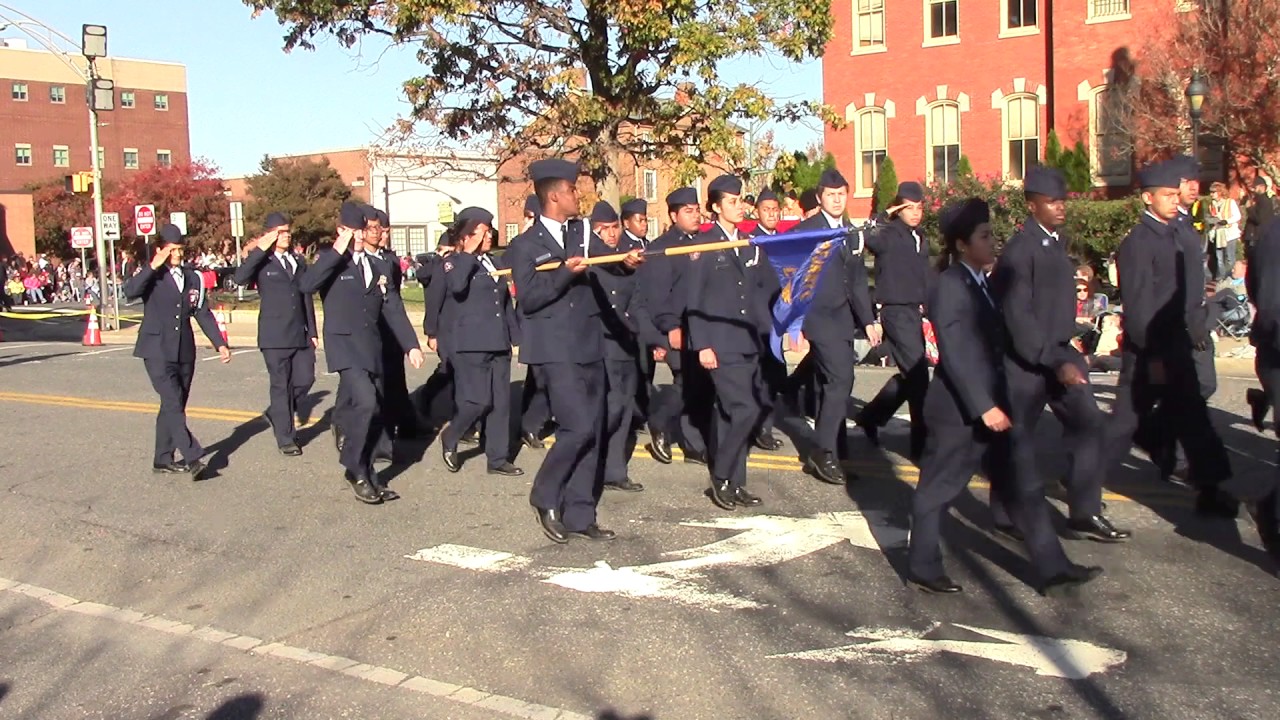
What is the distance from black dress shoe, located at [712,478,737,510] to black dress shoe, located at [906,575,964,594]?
2147 mm

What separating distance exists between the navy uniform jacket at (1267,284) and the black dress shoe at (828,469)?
296 cm

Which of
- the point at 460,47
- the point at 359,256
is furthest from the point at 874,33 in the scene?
the point at 359,256

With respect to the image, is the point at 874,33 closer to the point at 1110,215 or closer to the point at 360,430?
the point at 1110,215

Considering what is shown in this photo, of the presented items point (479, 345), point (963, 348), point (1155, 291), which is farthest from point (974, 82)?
point (963, 348)

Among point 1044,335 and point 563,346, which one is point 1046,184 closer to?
point 1044,335

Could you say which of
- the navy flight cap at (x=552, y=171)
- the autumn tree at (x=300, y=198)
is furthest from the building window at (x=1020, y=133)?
the autumn tree at (x=300, y=198)

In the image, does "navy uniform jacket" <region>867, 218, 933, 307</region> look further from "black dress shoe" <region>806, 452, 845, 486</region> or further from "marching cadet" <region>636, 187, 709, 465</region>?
"marching cadet" <region>636, 187, 709, 465</region>

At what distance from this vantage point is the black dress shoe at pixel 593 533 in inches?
296

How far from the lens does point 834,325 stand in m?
8.89

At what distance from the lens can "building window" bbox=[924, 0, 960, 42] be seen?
3197cm

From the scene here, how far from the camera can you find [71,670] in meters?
5.75

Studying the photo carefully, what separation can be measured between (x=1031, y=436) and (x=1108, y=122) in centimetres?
2528

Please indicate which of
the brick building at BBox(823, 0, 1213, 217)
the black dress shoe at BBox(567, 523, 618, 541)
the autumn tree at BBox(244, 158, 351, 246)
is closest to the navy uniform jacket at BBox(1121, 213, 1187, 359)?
the black dress shoe at BBox(567, 523, 618, 541)

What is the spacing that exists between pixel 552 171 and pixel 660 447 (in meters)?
3.44
